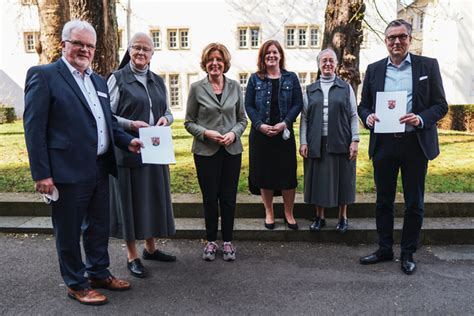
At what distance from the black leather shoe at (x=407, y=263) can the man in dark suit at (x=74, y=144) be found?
2.83 m

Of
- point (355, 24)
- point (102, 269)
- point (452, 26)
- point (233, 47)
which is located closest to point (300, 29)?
point (233, 47)

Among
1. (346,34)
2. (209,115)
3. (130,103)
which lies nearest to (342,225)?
(209,115)

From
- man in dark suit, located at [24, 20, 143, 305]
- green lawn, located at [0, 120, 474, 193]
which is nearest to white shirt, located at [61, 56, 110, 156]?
man in dark suit, located at [24, 20, 143, 305]

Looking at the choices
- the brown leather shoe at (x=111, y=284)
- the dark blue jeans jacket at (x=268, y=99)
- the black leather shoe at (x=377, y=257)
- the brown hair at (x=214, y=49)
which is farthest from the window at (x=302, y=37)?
the brown leather shoe at (x=111, y=284)

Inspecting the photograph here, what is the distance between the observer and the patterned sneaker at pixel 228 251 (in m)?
4.61

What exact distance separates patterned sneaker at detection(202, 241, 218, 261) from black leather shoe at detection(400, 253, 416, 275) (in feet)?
6.32

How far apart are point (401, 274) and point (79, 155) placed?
10.4 feet

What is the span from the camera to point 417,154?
4195mm

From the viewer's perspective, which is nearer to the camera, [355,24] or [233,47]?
[355,24]

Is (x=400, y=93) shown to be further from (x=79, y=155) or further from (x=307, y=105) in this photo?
(x=79, y=155)

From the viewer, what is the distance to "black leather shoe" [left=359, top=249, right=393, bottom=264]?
4512mm

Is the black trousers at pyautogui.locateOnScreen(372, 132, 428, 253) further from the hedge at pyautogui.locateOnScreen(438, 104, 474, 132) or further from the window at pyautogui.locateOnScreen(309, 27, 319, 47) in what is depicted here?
the window at pyautogui.locateOnScreen(309, 27, 319, 47)

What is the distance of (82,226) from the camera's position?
3.92 metres

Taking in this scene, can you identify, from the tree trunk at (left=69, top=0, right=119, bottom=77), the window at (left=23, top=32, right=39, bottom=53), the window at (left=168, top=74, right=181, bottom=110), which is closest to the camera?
the tree trunk at (left=69, top=0, right=119, bottom=77)
